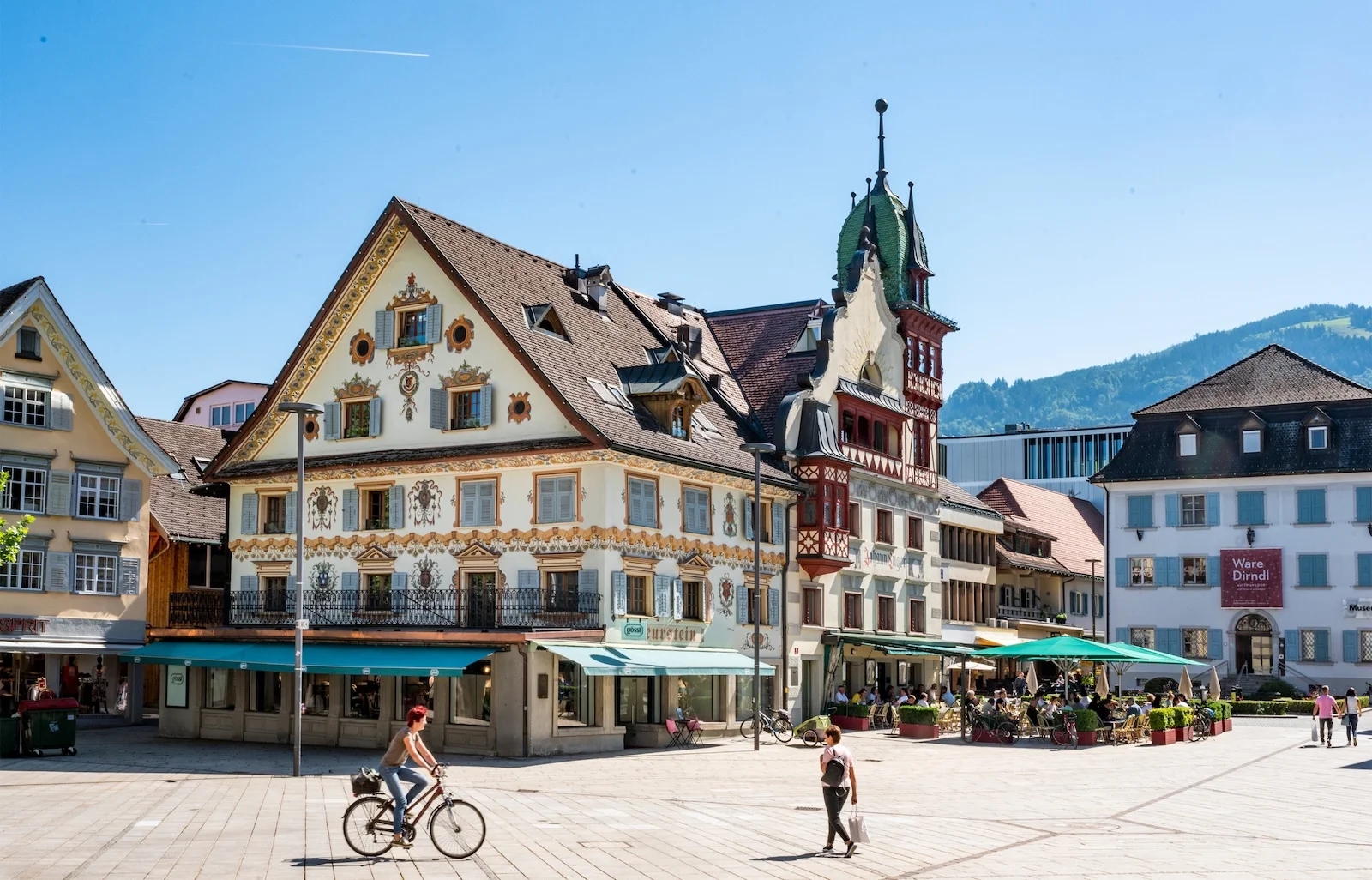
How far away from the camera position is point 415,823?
21047mm

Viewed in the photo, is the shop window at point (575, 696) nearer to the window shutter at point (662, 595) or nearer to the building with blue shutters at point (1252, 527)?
the window shutter at point (662, 595)

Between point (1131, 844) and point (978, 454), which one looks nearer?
point (1131, 844)

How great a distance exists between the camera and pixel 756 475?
4284 centimetres

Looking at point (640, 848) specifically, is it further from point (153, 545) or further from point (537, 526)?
point (153, 545)

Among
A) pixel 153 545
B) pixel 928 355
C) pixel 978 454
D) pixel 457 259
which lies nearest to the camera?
pixel 457 259

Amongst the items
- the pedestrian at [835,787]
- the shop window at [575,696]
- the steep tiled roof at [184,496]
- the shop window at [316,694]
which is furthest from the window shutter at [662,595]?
the pedestrian at [835,787]

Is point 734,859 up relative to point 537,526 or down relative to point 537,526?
down

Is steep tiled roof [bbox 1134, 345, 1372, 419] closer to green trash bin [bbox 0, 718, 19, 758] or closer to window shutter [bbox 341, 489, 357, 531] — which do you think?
window shutter [bbox 341, 489, 357, 531]

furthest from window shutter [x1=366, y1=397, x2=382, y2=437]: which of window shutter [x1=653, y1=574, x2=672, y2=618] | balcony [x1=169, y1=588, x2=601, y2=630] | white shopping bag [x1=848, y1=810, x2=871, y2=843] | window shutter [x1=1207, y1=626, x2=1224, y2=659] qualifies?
window shutter [x1=1207, y1=626, x2=1224, y2=659]

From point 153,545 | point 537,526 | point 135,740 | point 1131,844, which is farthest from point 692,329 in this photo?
point 1131,844

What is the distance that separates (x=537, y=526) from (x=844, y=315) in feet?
57.9

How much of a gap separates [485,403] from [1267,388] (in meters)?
44.5

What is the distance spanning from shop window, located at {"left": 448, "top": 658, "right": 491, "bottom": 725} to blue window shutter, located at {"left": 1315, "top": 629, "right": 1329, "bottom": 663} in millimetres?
44412

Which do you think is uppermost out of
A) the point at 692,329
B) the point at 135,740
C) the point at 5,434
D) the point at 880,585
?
the point at 692,329
